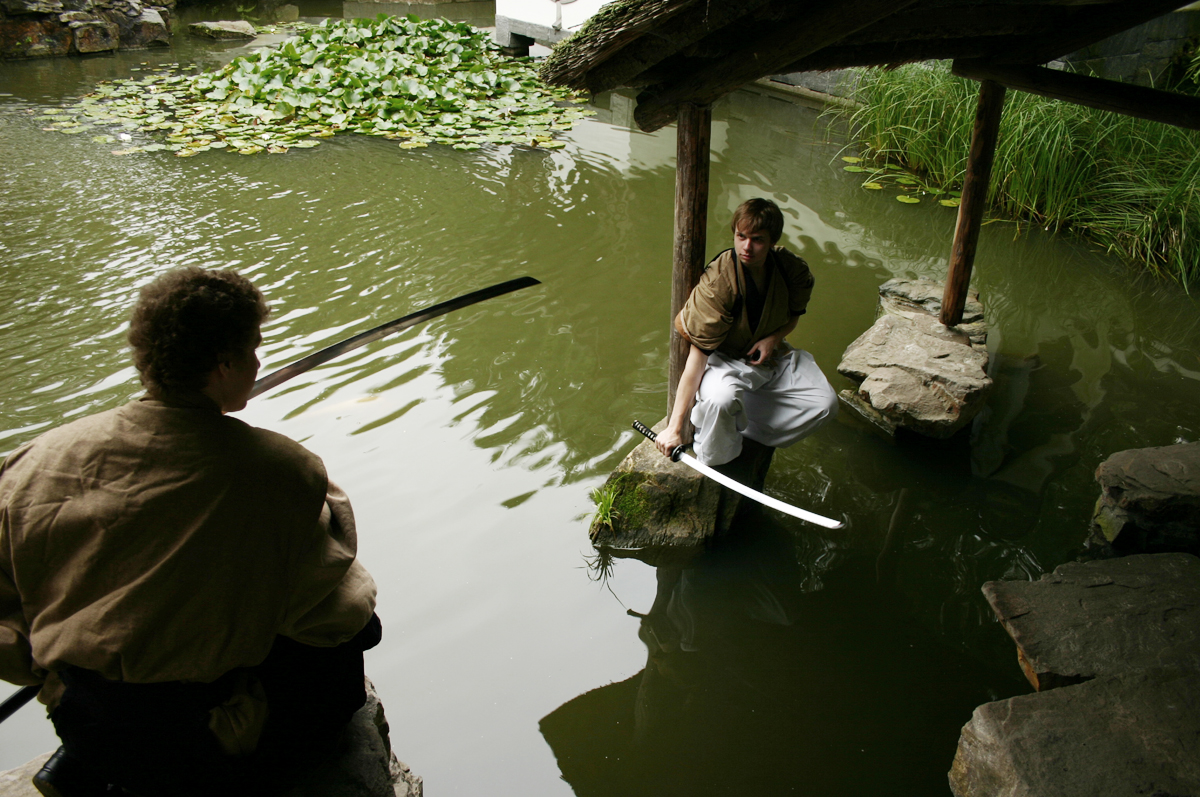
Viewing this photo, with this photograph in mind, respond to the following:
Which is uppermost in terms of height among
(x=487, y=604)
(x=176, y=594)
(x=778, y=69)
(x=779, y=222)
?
(x=778, y=69)

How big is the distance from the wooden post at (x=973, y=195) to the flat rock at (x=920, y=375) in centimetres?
18

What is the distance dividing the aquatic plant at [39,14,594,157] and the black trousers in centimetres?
641

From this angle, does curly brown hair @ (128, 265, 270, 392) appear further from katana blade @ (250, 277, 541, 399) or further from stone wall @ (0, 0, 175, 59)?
stone wall @ (0, 0, 175, 59)

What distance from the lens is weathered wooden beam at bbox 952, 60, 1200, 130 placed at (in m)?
3.32

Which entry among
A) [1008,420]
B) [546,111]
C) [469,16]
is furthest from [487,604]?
[469,16]

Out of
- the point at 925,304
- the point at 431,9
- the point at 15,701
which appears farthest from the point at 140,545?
the point at 431,9

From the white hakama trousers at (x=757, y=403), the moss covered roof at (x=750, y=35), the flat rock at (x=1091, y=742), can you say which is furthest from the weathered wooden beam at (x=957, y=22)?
the flat rock at (x=1091, y=742)

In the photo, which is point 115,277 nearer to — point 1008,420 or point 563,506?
point 563,506

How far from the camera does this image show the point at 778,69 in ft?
8.32

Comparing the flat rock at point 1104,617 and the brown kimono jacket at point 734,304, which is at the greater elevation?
the brown kimono jacket at point 734,304

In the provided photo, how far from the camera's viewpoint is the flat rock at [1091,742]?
75.2 inches

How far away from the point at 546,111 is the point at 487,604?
6.93 metres

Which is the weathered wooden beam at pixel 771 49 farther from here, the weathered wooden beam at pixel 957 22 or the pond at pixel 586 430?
the pond at pixel 586 430

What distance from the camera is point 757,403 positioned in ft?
9.91
